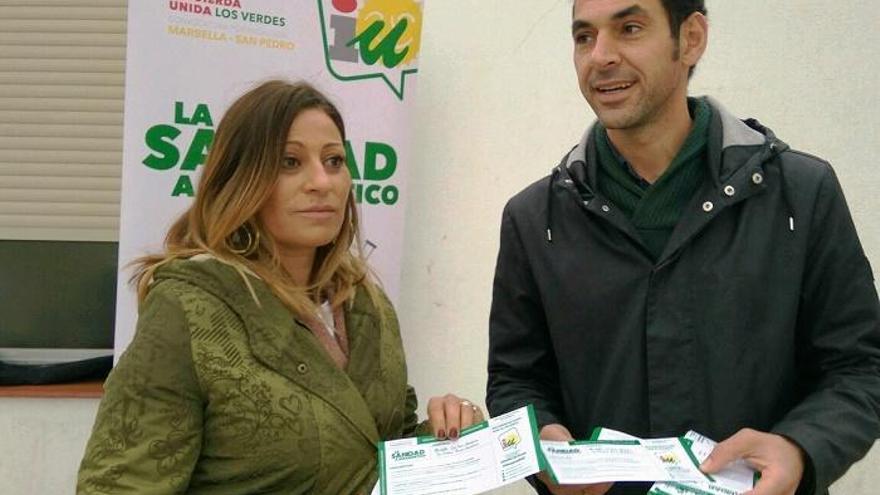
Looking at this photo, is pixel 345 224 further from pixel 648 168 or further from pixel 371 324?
pixel 648 168

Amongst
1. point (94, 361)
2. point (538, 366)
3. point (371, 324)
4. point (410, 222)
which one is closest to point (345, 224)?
point (371, 324)

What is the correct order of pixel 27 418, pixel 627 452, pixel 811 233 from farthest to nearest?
1. pixel 27 418
2. pixel 811 233
3. pixel 627 452

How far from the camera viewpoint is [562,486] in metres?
1.40

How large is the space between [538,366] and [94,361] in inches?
97.4

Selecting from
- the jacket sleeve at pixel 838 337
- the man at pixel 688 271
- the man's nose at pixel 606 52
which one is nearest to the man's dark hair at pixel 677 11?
the man at pixel 688 271

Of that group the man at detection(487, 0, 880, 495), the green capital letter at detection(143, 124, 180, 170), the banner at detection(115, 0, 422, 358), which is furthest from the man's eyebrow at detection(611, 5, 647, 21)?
the green capital letter at detection(143, 124, 180, 170)

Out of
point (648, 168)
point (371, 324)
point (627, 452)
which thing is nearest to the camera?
point (627, 452)

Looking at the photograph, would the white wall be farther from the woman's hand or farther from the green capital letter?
the woman's hand

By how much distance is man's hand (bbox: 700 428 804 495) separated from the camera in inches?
51.1

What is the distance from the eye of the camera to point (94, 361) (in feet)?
11.5

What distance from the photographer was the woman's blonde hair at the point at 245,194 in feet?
5.17

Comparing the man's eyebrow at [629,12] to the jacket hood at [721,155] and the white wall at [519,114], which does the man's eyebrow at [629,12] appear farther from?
the white wall at [519,114]

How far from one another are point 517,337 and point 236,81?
1621 mm

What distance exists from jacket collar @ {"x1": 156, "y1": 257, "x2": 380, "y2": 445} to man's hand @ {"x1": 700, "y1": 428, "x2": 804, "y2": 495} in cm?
63
